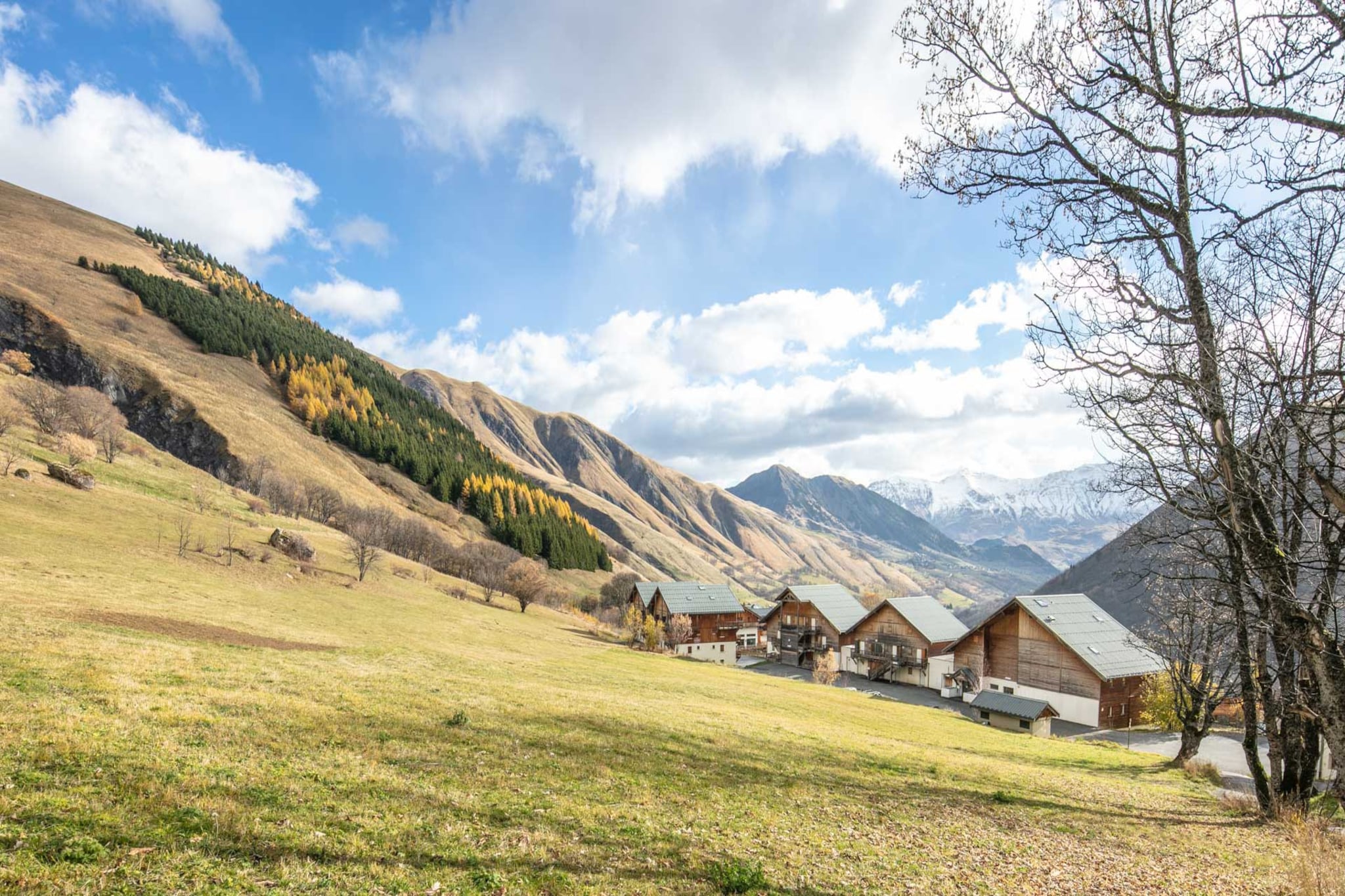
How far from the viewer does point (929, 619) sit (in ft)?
258

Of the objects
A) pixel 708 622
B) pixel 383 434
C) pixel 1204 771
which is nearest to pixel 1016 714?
pixel 1204 771

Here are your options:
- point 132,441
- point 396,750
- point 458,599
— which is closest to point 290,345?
point 132,441

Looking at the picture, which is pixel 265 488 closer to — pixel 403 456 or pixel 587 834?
pixel 403 456

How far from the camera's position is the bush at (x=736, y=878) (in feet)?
28.3

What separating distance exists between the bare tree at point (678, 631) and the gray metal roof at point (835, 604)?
19.3 metres

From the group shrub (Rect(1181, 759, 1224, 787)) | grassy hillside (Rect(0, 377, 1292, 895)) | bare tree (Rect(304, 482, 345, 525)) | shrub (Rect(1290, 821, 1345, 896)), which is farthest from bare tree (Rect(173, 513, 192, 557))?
shrub (Rect(1181, 759, 1224, 787))

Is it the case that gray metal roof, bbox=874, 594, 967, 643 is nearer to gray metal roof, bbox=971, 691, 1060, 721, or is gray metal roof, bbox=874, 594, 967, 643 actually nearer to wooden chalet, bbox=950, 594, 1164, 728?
wooden chalet, bbox=950, 594, 1164, 728

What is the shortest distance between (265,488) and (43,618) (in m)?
84.9

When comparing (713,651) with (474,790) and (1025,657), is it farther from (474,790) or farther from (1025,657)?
(474,790)

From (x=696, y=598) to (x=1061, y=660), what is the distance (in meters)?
51.0

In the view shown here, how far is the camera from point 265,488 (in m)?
95.7

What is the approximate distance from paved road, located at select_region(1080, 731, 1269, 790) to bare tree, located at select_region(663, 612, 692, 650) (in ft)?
162

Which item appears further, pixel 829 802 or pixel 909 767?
pixel 909 767

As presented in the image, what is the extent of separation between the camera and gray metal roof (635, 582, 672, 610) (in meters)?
96.4
